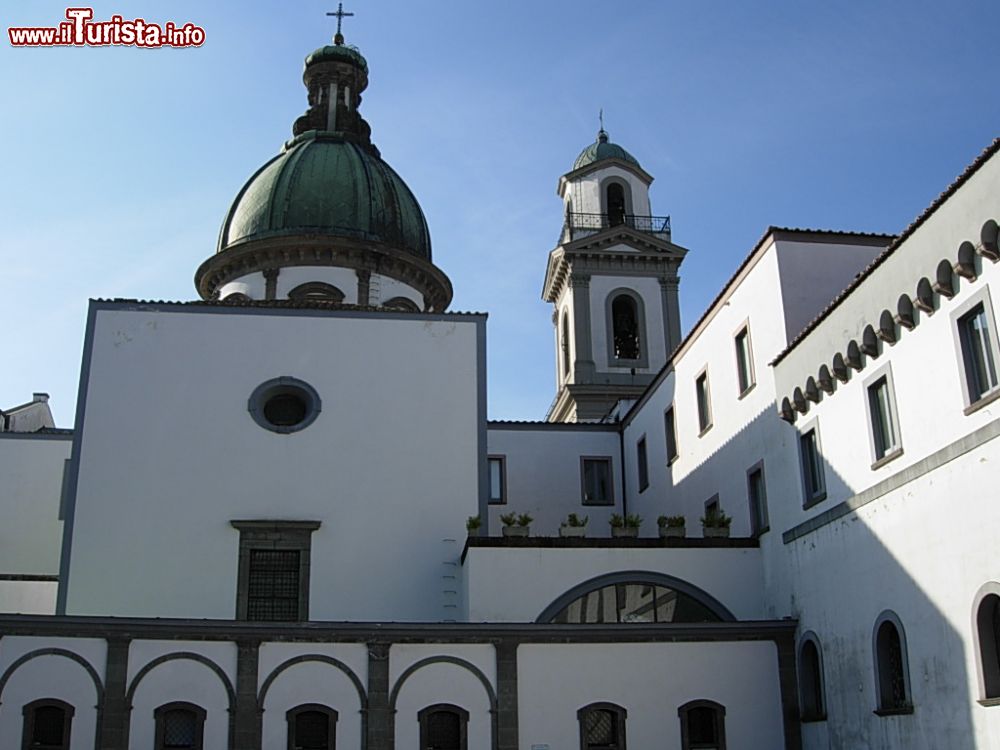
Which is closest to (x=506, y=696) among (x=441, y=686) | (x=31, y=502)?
(x=441, y=686)

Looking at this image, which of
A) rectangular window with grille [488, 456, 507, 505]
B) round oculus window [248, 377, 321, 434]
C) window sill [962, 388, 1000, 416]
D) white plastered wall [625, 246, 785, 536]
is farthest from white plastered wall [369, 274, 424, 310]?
window sill [962, 388, 1000, 416]

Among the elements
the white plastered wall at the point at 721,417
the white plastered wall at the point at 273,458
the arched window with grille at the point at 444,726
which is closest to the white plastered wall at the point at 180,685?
the arched window with grille at the point at 444,726

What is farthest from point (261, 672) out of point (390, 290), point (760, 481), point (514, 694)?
point (390, 290)

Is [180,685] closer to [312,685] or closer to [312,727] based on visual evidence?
[312,685]

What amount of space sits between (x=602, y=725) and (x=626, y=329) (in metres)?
27.3

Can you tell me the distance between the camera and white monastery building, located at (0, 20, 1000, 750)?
18.5 m

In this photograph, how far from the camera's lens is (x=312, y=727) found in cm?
Result: 2180

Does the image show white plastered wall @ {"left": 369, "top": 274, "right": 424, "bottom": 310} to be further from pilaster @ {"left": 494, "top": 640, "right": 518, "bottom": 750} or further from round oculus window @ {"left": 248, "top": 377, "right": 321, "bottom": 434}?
pilaster @ {"left": 494, "top": 640, "right": 518, "bottom": 750}

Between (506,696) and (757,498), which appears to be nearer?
(506,696)

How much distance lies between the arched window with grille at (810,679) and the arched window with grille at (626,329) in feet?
81.1

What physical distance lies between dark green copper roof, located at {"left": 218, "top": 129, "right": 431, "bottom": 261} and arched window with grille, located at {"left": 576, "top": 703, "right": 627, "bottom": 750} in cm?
1806

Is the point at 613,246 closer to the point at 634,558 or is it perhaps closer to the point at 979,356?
the point at 634,558

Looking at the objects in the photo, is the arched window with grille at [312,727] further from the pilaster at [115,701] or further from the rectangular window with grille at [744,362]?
the rectangular window with grille at [744,362]

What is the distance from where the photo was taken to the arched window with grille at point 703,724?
22.5 metres
